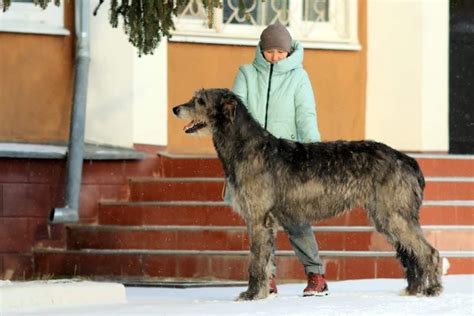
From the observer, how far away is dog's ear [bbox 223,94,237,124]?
36.4 ft

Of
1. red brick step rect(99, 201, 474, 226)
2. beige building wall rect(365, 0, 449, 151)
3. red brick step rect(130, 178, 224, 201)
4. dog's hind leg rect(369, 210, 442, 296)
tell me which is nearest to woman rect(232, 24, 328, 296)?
dog's hind leg rect(369, 210, 442, 296)

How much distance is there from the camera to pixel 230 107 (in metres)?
11.1

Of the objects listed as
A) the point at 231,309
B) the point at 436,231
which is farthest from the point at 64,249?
the point at 231,309

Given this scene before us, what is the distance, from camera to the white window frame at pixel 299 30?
16.4m

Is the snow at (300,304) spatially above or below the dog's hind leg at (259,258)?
below

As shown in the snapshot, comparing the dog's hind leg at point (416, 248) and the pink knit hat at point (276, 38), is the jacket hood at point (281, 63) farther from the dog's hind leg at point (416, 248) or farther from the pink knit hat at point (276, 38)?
the dog's hind leg at point (416, 248)

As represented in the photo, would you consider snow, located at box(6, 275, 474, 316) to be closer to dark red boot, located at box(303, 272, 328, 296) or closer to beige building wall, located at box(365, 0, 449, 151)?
dark red boot, located at box(303, 272, 328, 296)

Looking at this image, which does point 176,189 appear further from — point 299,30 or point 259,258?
point 259,258

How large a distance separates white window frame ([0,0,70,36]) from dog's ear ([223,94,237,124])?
4908 millimetres

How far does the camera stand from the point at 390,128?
16953 mm

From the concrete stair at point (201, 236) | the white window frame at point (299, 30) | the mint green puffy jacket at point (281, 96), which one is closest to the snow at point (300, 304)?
the concrete stair at point (201, 236)

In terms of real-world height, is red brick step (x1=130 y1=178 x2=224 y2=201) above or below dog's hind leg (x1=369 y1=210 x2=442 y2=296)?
above

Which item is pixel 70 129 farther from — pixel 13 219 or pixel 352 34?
pixel 352 34

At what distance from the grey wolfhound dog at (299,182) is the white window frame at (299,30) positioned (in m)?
5.23
